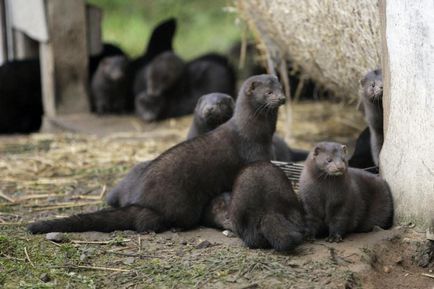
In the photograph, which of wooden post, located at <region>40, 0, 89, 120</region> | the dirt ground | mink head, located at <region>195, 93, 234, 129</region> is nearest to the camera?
the dirt ground

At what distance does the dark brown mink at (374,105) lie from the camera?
210 inches

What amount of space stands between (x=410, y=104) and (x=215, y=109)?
1.76 metres

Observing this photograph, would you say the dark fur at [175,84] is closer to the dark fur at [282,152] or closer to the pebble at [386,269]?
the dark fur at [282,152]

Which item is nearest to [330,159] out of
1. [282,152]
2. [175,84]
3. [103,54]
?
[282,152]

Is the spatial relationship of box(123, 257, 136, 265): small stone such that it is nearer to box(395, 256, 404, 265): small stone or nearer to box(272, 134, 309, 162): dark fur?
box(395, 256, 404, 265): small stone

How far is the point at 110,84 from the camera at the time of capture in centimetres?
945

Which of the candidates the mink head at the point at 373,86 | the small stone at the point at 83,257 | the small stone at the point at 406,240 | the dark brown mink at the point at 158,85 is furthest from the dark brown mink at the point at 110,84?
the small stone at the point at 406,240

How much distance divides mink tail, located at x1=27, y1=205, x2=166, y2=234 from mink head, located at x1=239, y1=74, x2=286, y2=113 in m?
1.04

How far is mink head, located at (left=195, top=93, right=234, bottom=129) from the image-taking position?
19.6ft

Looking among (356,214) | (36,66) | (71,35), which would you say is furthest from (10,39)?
(356,214)

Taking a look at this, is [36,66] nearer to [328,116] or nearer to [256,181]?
[328,116]

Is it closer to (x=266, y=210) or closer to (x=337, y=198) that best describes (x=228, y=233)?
(x=266, y=210)

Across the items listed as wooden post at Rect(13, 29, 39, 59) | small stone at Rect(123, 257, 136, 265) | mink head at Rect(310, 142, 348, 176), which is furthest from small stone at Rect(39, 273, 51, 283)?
wooden post at Rect(13, 29, 39, 59)

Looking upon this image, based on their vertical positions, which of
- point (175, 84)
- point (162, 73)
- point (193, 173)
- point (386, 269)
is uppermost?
point (162, 73)
